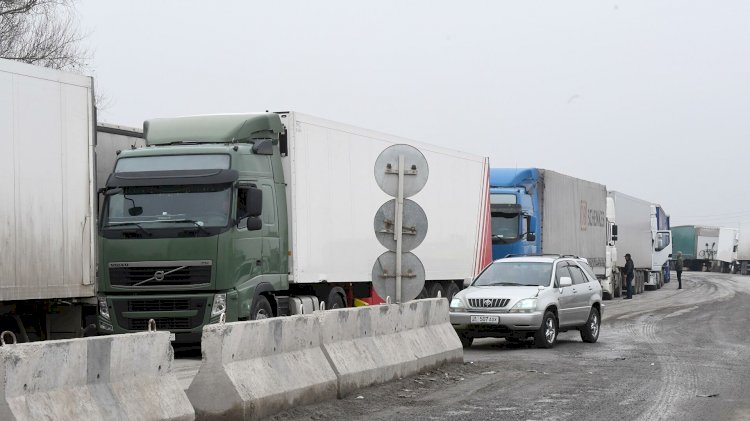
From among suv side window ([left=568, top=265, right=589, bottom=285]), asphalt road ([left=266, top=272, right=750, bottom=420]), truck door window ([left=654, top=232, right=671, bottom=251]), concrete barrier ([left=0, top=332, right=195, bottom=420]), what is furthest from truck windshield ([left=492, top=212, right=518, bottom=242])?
truck door window ([left=654, top=232, right=671, bottom=251])

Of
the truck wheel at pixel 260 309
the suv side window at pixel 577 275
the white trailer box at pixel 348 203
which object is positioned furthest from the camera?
the suv side window at pixel 577 275

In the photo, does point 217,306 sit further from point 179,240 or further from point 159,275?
point 179,240

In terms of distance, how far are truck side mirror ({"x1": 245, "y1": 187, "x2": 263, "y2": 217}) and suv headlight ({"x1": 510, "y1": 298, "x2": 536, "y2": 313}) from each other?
17.8 ft

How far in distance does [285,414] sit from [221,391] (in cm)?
88

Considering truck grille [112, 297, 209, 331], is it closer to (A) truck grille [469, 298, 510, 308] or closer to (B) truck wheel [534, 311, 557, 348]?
(A) truck grille [469, 298, 510, 308]

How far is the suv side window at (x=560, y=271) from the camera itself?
1959 cm

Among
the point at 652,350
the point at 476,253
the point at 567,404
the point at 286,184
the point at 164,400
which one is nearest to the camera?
the point at 164,400

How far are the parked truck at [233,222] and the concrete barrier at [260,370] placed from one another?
4061 mm

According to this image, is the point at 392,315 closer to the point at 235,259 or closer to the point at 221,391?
the point at 235,259

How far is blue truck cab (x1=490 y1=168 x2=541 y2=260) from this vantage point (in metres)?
28.1

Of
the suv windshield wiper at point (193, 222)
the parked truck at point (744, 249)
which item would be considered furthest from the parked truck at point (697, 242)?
the suv windshield wiper at point (193, 222)

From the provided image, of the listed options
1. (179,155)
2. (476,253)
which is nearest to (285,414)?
(179,155)

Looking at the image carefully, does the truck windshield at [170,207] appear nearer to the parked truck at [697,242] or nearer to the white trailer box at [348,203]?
the white trailer box at [348,203]

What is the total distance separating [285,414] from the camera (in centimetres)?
980
